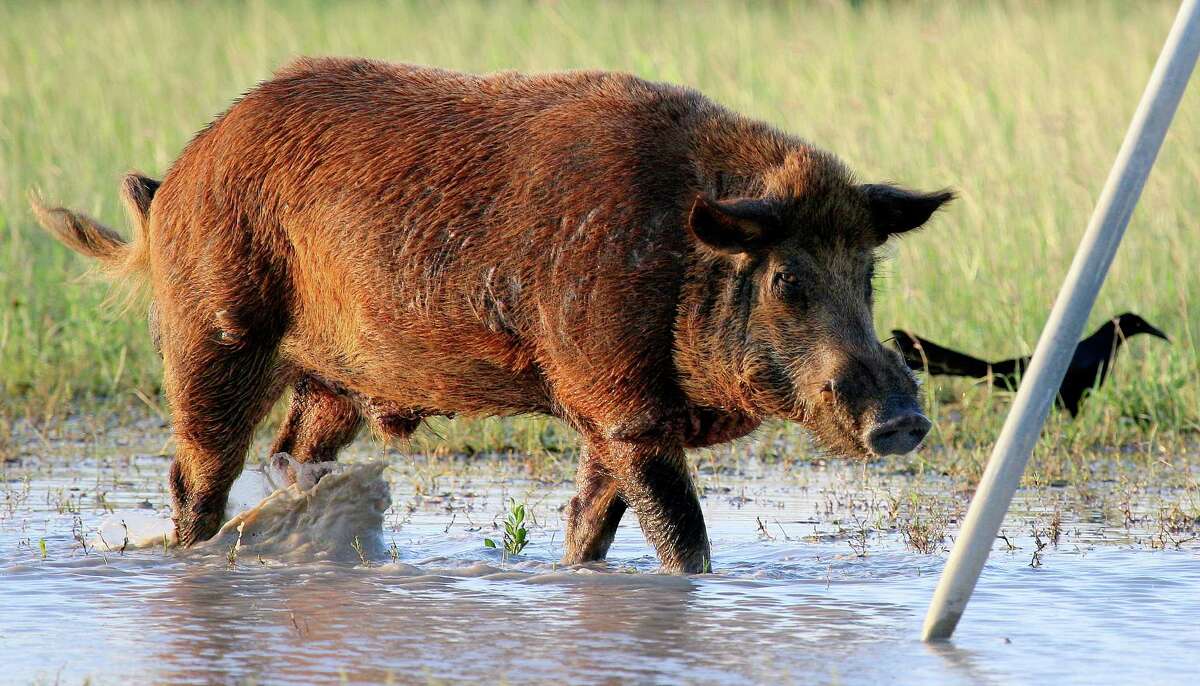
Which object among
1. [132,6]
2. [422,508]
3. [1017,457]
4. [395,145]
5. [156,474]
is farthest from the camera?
[132,6]

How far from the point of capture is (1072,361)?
7586 mm

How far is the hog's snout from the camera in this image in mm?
4824

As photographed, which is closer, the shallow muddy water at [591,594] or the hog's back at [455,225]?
the shallow muddy water at [591,594]

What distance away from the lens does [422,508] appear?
6.61m

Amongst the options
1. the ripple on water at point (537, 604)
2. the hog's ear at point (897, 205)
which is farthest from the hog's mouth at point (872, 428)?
the hog's ear at point (897, 205)

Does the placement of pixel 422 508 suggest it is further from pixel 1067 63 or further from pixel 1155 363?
pixel 1067 63

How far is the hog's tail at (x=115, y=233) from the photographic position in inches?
251

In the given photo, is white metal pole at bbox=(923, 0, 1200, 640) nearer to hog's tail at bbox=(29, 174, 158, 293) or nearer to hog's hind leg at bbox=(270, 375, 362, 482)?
hog's hind leg at bbox=(270, 375, 362, 482)

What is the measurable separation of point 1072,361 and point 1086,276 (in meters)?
3.75

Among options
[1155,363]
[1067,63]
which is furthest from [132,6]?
[1155,363]

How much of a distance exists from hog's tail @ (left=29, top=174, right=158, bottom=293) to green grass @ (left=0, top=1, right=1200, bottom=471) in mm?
220

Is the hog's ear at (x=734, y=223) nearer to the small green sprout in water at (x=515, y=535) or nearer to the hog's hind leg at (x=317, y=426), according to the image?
the small green sprout in water at (x=515, y=535)

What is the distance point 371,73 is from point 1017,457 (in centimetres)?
282

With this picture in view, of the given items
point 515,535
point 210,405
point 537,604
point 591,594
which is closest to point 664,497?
point 591,594
